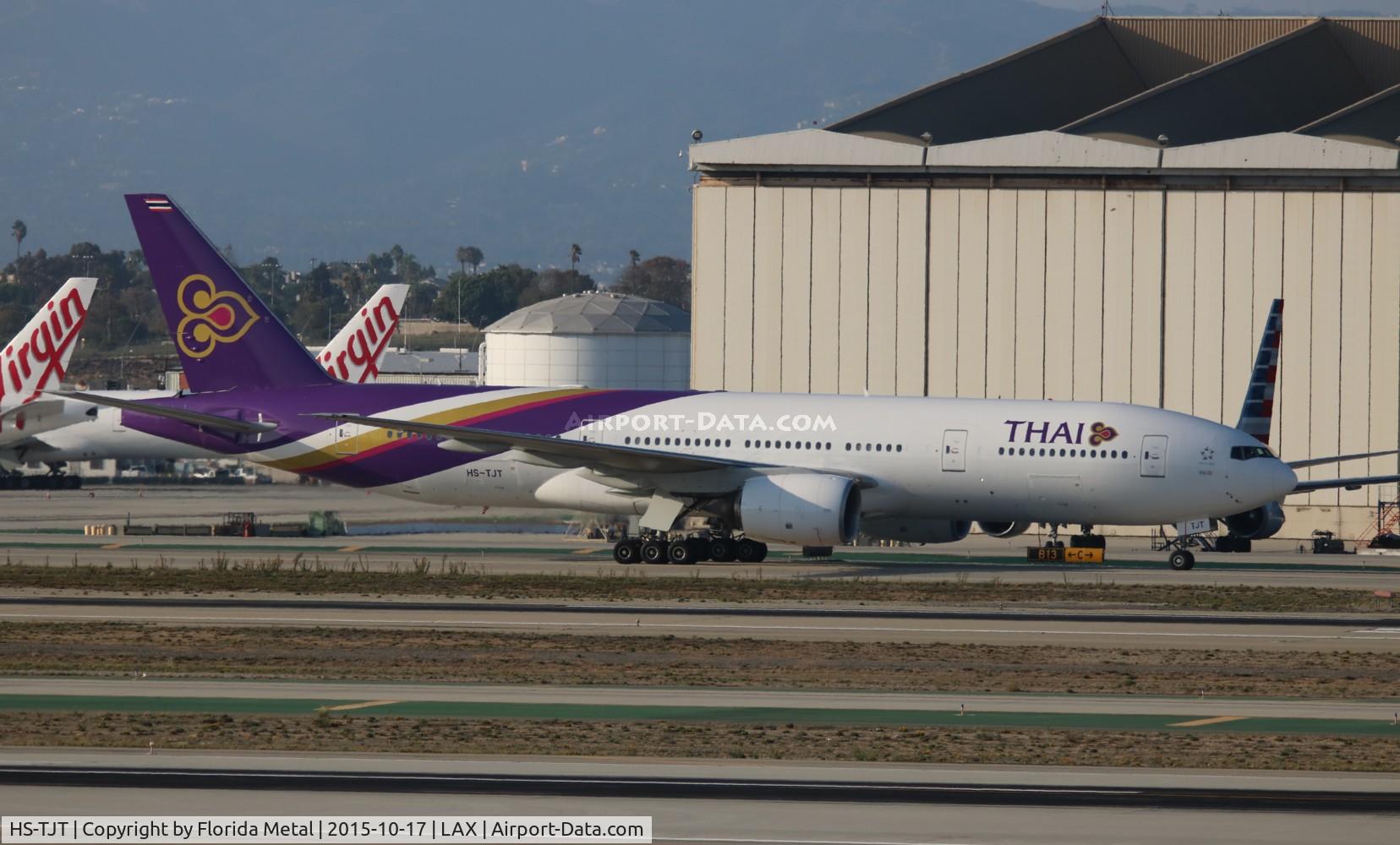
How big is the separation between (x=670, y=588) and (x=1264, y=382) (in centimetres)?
2207

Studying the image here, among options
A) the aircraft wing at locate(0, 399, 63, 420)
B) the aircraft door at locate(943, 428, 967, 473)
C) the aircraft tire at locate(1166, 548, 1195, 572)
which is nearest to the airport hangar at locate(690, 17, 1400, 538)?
the aircraft tire at locate(1166, 548, 1195, 572)

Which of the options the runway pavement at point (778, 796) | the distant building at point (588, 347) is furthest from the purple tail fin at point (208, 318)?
the distant building at point (588, 347)

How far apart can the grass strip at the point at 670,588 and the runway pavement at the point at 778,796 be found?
16.1 metres

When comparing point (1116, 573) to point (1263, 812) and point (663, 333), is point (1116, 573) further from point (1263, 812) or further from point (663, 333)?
Answer: point (663, 333)

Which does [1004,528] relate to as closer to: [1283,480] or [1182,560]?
[1182,560]

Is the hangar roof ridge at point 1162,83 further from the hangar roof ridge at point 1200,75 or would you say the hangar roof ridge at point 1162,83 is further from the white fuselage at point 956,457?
the white fuselage at point 956,457

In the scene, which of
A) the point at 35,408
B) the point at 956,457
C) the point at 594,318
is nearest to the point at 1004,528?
the point at 956,457

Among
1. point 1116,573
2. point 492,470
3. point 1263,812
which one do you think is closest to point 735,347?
point 492,470

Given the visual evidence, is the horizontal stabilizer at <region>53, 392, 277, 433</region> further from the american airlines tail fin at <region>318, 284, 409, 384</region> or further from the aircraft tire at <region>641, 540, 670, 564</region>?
the american airlines tail fin at <region>318, 284, 409, 384</region>

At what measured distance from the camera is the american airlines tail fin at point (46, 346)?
7025 centimetres

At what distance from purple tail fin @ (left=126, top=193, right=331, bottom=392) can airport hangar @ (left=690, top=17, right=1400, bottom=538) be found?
63.4ft

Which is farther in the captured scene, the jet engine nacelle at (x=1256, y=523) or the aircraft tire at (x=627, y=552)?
the jet engine nacelle at (x=1256, y=523)

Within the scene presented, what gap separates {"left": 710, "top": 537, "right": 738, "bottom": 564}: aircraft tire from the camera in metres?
41.4

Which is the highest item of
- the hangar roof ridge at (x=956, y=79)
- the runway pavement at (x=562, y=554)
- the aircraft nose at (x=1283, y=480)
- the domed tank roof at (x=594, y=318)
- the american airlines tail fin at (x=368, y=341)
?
the hangar roof ridge at (x=956, y=79)
